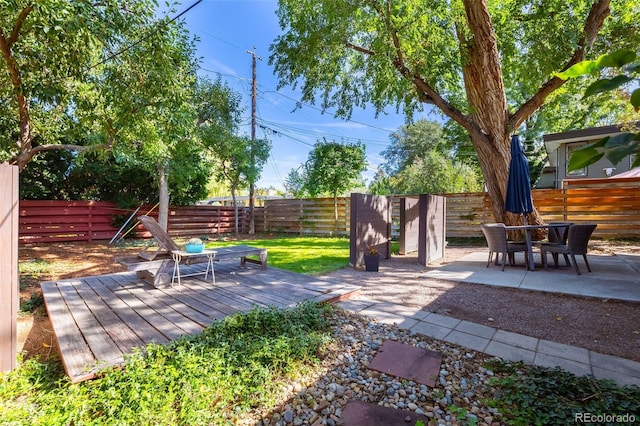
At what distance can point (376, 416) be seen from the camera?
1.91 m

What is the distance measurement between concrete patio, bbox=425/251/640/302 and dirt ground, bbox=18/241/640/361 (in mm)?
245

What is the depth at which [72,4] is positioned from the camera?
338 centimetres

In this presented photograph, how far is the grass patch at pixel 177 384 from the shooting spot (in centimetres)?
184

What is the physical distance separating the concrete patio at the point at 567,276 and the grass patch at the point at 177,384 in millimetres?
3591

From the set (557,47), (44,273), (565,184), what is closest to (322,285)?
(44,273)

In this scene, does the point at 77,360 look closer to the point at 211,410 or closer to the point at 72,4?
the point at 211,410

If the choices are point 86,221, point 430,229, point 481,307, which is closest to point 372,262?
point 430,229

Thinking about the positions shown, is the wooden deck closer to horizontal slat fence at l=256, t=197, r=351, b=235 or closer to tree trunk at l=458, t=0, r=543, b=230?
tree trunk at l=458, t=0, r=543, b=230

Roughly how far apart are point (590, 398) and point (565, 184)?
9.57 m

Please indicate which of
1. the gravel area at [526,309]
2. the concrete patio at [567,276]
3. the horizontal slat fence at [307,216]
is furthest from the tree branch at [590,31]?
the horizontal slat fence at [307,216]

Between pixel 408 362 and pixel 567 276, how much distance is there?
13.8 ft

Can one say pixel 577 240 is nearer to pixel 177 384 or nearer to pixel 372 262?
pixel 372 262

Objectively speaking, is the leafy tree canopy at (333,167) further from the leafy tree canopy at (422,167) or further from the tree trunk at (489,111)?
the leafy tree canopy at (422,167)

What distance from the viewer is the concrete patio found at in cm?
422
